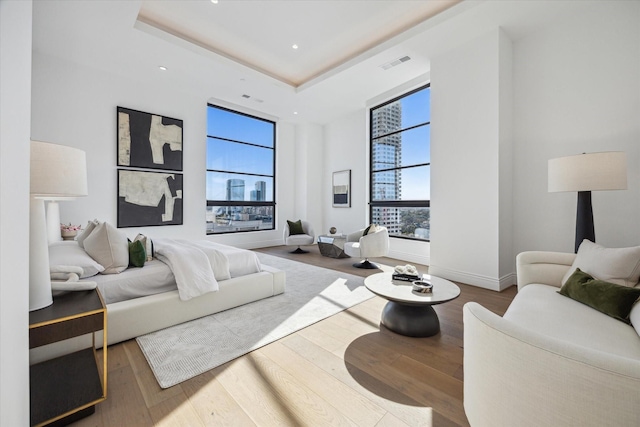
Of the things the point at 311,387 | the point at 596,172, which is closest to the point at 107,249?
the point at 311,387

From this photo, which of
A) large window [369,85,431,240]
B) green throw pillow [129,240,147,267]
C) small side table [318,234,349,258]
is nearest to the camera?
green throw pillow [129,240,147,267]

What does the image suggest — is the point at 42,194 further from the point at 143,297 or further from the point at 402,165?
the point at 402,165

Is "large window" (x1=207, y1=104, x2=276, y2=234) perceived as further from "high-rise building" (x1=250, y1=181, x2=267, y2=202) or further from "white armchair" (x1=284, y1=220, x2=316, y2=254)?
"white armchair" (x1=284, y1=220, x2=316, y2=254)

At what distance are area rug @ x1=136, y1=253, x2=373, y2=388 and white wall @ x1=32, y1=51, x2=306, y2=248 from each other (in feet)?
9.89

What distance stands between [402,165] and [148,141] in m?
4.77

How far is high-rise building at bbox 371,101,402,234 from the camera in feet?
18.2

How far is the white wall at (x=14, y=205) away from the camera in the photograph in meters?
0.79

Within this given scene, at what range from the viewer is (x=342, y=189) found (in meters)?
6.68

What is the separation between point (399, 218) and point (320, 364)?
4.15 metres

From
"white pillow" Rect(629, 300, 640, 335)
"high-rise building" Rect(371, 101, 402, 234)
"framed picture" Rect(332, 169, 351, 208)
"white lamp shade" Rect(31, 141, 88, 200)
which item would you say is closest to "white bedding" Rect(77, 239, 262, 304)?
"white lamp shade" Rect(31, 141, 88, 200)

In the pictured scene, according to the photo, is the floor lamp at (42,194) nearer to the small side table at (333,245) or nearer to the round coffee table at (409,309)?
the round coffee table at (409,309)

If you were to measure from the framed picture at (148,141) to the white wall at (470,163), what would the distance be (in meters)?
4.53

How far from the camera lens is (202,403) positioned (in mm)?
1471

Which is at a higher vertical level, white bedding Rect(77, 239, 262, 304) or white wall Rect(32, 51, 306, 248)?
white wall Rect(32, 51, 306, 248)
